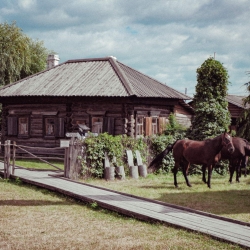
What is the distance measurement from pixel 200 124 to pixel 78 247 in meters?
11.8

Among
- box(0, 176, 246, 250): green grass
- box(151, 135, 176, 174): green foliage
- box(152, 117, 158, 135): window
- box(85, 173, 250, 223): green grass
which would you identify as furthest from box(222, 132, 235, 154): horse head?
box(152, 117, 158, 135): window

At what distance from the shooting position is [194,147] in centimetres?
1273

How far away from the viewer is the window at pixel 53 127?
21.9 m

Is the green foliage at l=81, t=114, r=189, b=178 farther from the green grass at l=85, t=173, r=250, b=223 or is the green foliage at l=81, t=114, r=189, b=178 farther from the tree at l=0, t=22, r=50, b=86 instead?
the tree at l=0, t=22, r=50, b=86

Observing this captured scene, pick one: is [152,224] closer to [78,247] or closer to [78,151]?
[78,247]

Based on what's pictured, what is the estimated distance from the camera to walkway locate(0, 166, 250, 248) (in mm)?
6469

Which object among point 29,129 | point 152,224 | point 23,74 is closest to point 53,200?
point 152,224

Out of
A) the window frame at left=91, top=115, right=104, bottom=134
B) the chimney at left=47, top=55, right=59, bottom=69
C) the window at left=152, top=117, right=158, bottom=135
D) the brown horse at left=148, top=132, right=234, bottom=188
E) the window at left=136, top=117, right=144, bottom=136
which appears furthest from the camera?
the chimney at left=47, top=55, right=59, bottom=69

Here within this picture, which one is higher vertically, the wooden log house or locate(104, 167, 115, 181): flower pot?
the wooden log house

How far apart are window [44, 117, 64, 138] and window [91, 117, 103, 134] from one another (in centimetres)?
183

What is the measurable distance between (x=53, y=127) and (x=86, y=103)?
2735mm

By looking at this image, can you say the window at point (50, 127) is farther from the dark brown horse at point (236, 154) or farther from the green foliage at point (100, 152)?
the dark brown horse at point (236, 154)

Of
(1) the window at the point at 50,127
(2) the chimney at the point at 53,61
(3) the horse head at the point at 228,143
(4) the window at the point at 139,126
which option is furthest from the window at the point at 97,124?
(3) the horse head at the point at 228,143

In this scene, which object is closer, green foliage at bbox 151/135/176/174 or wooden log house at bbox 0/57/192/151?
green foliage at bbox 151/135/176/174
